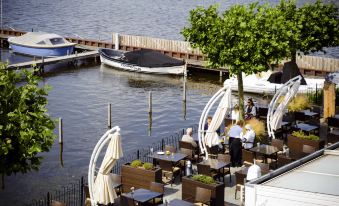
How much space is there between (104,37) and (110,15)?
1363 inches

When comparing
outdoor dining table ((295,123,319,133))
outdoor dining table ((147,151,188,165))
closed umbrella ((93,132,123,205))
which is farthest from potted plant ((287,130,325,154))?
closed umbrella ((93,132,123,205))

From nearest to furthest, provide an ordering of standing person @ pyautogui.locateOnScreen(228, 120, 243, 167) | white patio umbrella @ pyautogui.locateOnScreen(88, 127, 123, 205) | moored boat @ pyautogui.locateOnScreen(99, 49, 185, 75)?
white patio umbrella @ pyautogui.locateOnScreen(88, 127, 123, 205) → standing person @ pyautogui.locateOnScreen(228, 120, 243, 167) → moored boat @ pyautogui.locateOnScreen(99, 49, 185, 75)

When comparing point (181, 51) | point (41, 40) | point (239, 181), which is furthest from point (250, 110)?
point (41, 40)

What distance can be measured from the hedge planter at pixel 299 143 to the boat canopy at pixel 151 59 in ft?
97.4

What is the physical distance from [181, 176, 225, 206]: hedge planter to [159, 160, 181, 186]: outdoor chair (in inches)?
118

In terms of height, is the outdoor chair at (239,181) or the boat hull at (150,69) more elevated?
the boat hull at (150,69)

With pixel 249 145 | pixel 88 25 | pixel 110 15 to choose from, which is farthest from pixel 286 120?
pixel 110 15

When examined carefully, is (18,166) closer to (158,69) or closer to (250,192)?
(250,192)

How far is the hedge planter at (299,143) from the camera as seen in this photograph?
25875mm

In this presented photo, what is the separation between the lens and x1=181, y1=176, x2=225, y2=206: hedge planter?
20.2m

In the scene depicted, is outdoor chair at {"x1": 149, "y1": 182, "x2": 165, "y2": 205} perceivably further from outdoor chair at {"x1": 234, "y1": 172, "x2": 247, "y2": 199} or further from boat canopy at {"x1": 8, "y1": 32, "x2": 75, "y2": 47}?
boat canopy at {"x1": 8, "y1": 32, "x2": 75, "y2": 47}

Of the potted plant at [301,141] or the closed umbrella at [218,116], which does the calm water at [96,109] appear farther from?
the potted plant at [301,141]

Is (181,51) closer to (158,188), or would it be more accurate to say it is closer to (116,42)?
(116,42)

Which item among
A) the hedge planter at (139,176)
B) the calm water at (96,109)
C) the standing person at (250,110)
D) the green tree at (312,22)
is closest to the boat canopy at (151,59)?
the calm water at (96,109)
